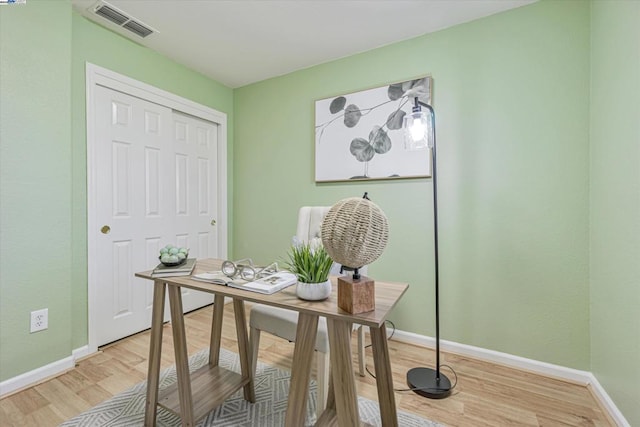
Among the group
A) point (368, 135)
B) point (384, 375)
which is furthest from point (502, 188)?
point (384, 375)

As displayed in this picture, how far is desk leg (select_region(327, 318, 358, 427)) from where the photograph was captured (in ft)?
2.86

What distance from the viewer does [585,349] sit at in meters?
1.71

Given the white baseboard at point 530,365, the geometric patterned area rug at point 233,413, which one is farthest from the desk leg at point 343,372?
the white baseboard at point 530,365

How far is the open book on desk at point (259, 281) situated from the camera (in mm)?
1059

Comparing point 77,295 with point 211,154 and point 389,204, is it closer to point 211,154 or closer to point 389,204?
point 211,154

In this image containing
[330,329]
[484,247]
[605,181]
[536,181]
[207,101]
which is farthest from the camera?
[207,101]

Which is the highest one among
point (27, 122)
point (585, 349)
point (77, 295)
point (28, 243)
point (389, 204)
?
point (27, 122)

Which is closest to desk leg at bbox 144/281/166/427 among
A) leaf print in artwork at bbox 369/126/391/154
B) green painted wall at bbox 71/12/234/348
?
green painted wall at bbox 71/12/234/348

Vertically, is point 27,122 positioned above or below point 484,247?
above

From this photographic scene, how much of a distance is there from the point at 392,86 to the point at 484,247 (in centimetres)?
138

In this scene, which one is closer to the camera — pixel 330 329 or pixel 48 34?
pixel 330 329

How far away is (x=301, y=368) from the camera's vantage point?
954mm

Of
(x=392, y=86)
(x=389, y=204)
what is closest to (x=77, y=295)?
(x=389, y=204)

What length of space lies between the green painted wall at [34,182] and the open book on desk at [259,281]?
1247 millimetres
